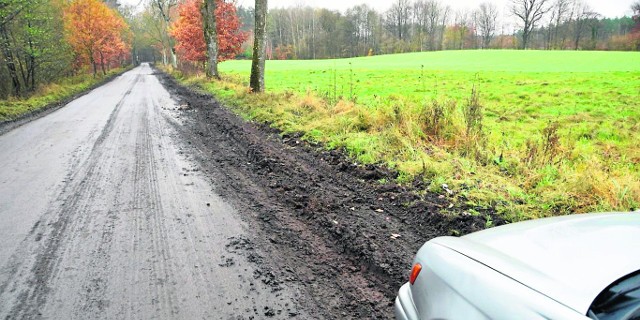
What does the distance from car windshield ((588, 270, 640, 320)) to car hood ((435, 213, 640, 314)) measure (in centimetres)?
2

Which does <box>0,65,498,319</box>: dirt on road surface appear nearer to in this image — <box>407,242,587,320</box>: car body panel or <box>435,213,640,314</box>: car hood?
<box>407,242,587,320</box>: car body panel

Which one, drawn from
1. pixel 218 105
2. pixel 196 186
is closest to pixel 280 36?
pixel 218 105

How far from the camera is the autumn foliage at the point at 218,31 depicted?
26.8 metres

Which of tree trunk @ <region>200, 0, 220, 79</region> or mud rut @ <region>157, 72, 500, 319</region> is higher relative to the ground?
tree trunk @ <region>200, 0, 220, 79</region>

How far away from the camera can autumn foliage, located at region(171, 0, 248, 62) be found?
26.8 m

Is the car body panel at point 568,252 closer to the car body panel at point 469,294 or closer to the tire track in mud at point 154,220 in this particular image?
the car body panel at point 469,294

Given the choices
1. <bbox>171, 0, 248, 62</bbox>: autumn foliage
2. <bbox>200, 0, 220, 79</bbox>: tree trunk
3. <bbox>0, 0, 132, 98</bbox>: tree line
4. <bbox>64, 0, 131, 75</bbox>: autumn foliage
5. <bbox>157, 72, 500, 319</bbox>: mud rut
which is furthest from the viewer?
<bbox>64, 0, 131, 75</bbox>: autumn foliage

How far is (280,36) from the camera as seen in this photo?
307 feet

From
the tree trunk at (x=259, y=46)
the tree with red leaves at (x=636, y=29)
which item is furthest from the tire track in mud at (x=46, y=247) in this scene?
the tree with red leaves at (x=636, y=29)

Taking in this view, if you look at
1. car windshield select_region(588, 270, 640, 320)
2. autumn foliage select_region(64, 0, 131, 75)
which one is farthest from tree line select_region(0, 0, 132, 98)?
car windshield select_region(588, 270, 640, 320)

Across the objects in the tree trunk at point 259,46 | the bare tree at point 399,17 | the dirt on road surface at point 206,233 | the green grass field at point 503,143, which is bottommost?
the dirt on road surface at point 206,233

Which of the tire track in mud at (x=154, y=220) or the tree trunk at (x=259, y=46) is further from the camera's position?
the tree trunk at (x=259, y=46)

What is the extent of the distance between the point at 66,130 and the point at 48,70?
20764 millimetres

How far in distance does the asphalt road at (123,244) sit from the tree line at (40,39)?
16330 millimetres
